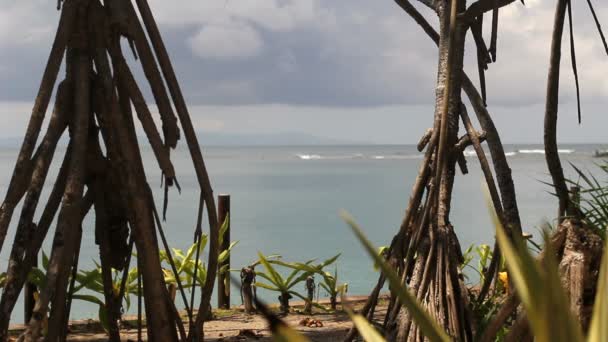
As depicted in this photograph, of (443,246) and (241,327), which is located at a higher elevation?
(443,246)

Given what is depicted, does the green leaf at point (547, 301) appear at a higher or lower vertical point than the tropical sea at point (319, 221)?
lower

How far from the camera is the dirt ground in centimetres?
402

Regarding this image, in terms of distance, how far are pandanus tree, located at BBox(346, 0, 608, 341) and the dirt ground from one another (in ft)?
3.34

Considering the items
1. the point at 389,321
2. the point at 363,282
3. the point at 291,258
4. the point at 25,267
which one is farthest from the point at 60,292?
the point at 291,258

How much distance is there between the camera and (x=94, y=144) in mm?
2662

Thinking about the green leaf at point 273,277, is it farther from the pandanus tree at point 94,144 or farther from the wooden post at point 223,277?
the pandanus tree at point 94,144

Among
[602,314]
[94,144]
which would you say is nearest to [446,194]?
[94,144]

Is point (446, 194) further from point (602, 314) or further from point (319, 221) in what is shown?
point (319, 221)

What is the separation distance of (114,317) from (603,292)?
2.63m

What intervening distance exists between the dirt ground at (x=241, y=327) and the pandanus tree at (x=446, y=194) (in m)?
1.02

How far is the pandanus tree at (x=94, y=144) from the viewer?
2.44 m

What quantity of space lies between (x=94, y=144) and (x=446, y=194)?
1143 millimetres

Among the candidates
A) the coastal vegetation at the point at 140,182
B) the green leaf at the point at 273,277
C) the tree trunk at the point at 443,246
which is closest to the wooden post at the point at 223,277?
the green leaf at the point at 273,277

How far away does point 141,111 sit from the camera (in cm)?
255
